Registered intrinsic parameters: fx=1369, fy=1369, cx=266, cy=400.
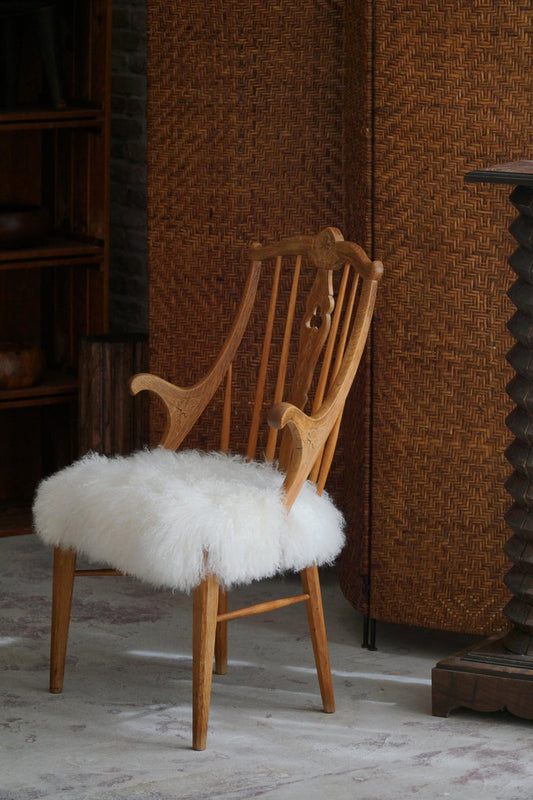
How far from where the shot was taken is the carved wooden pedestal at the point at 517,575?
3033 mm

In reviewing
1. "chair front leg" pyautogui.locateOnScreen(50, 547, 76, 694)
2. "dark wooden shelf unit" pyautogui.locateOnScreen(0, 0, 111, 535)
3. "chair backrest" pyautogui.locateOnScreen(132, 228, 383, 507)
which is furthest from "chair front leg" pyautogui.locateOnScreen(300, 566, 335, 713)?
"dark wooden shelf unit" pyautogui.locateOnScreen(0, 0, 111, 535)

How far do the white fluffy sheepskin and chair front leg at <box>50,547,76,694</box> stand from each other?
88mm

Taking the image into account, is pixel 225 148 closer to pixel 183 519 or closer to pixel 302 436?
pixel 302 436

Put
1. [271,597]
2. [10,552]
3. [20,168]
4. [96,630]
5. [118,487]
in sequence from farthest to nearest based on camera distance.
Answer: [20,168] < [10,552] < [271,597] < [96,630] < [118,487]

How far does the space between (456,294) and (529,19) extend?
2.22 feet

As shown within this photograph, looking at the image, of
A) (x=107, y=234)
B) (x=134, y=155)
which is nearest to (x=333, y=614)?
(x=107, y=234)

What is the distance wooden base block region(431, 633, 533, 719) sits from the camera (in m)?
3.10

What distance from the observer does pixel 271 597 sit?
411cm

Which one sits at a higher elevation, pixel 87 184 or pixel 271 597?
pixel 87 184

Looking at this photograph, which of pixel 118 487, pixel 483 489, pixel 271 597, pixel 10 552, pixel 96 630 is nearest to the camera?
pixel 118 487

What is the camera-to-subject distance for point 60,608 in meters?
3.22

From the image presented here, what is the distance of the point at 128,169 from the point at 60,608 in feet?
7.56

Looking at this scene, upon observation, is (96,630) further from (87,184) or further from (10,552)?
(87,184)

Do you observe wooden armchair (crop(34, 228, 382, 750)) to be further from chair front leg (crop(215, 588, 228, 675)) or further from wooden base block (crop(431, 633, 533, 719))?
wooden base block (crop(431, 633, 533, 719))
